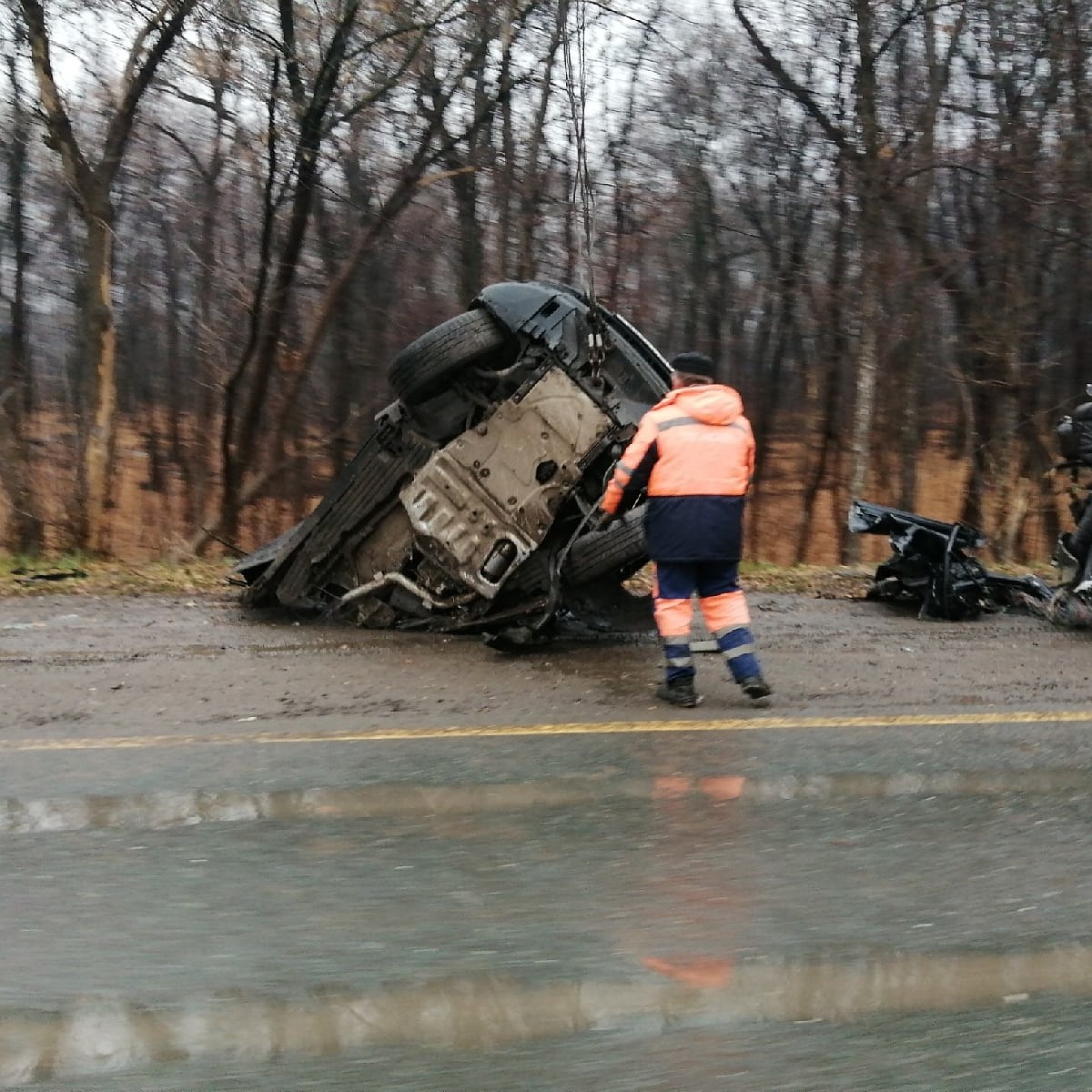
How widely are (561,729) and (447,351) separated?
9.55ft

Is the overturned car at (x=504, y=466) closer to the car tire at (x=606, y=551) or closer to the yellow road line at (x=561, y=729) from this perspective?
the car tire at (x=606, y=551)

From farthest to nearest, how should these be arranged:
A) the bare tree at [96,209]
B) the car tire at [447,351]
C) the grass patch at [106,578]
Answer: the bare tree at [96,209] → the grass patch at [106,578] → the car tire at [447,351]

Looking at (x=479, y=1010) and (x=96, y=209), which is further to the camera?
(x=96, y=209)

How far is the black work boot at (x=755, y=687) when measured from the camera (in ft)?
21.7

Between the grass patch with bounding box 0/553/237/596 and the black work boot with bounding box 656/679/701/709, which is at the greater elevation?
the grass patch with bounding box 0/553/237/596

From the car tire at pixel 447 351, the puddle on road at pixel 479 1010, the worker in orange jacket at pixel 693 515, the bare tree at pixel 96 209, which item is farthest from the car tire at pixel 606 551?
the bare tree at pixel 96 209

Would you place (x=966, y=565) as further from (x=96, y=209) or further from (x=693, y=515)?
(x=96, y=209)

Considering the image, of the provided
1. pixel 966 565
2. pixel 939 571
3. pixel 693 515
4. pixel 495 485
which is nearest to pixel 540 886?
pixel 693 515

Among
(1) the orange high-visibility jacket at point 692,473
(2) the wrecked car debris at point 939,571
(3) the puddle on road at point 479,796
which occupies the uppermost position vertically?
(1) the orange high-visibility jacket at point 692,473

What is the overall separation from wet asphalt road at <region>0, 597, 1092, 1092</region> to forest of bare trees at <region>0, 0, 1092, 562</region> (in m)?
5.39

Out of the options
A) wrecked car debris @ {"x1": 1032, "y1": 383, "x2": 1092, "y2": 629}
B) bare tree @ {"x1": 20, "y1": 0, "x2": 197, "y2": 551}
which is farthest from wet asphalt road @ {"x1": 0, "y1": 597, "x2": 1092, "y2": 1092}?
bare tree @ {"x1": 20, "y1": 0, "x2": 197, "y2": 551}

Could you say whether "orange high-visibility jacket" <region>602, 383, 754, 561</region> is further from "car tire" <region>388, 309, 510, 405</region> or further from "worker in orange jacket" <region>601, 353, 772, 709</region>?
"car tire" <region>388, 309, 510, 405</region>

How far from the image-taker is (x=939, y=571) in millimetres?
9930

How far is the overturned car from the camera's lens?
795cm
